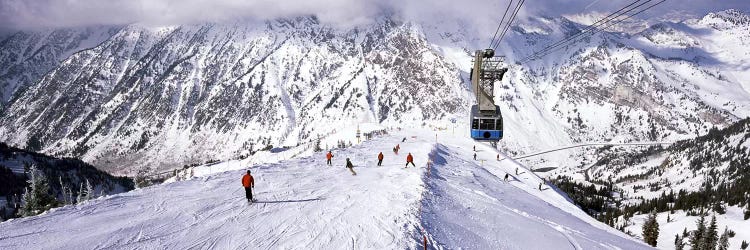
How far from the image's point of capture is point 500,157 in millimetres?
91875

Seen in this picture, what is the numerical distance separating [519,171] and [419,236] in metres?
62.9

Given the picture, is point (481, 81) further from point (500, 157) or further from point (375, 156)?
point (500, 157)

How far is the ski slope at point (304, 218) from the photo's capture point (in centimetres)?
2103

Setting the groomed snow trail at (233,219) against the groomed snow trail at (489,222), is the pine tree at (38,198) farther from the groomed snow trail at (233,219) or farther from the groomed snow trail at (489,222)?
the groomed snow trail at (489,222)

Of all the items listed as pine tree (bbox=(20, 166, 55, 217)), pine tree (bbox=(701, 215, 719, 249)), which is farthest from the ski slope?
pine tree (bbox=(701, 215, 719, 249))

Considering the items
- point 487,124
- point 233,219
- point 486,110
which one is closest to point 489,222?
point 487,124

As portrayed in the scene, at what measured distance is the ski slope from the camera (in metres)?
21.0

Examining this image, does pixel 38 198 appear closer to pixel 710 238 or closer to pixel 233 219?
pixel 233 219

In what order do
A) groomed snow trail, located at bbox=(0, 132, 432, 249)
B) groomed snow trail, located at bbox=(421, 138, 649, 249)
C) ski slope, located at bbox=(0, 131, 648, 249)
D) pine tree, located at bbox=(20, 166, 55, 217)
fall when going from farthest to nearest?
1. pine tree, located at bbox=(20, 166, 55, 217)
2. groomed snow trail, located at bbox=(421, 138, 649, 249)
3. ski slope, located at bbox=(0, 131, 648, 249)
4. groomed snow trail, located at bbox=(0, 132, 432, 249)

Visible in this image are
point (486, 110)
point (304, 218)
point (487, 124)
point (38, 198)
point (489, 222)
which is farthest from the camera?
point (38, 198)

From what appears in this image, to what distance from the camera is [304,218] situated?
25.2 m

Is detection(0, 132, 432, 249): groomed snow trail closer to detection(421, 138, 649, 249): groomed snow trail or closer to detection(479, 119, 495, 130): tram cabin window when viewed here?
detection(421, 138, 649, 249): groomed snow trail

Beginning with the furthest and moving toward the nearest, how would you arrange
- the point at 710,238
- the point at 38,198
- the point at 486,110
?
the point at 710,238 < the point at 38,198 < the point at 486,110

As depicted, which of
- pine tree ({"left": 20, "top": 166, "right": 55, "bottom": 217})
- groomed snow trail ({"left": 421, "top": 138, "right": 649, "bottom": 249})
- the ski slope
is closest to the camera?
the ski slope
